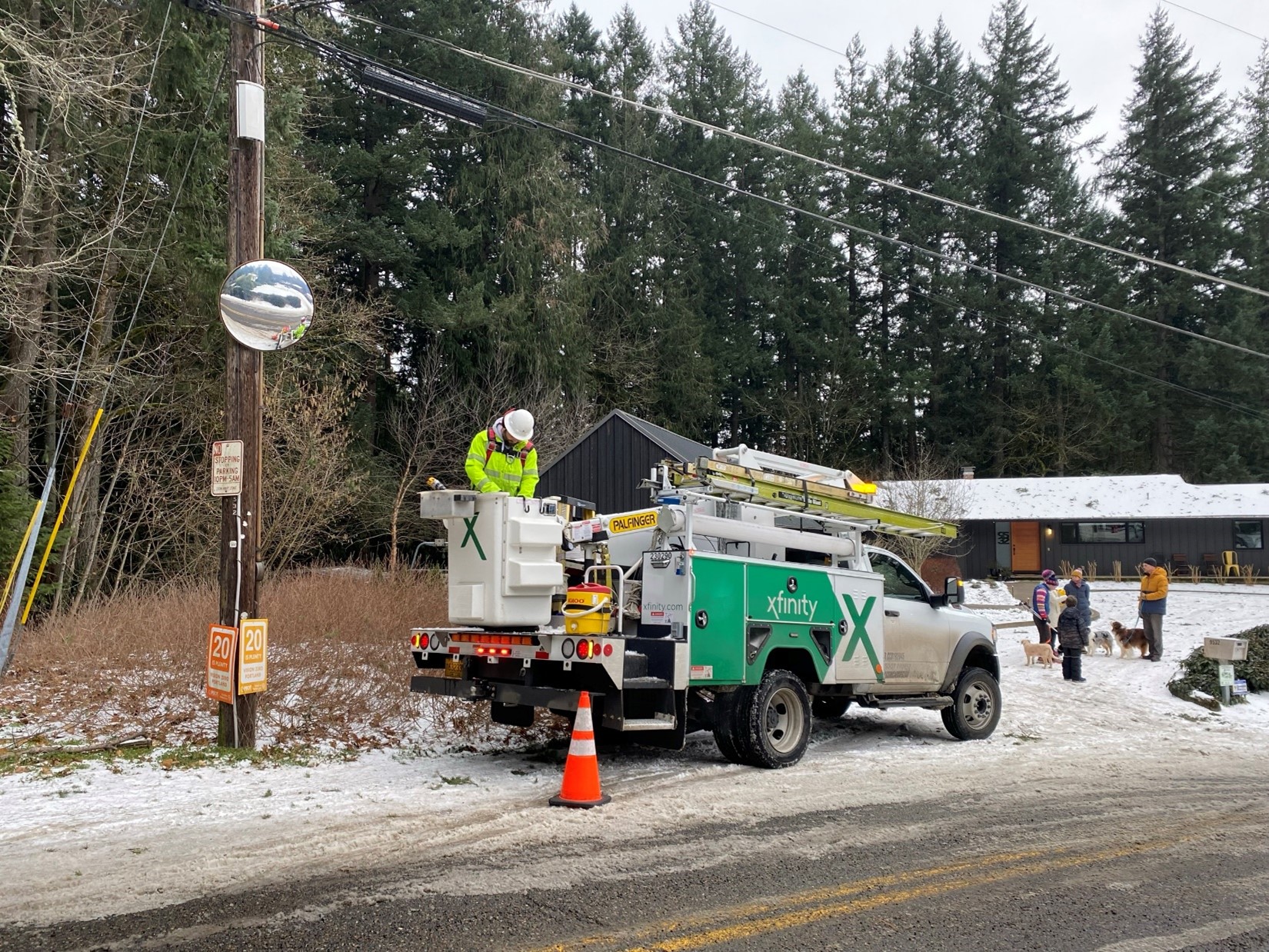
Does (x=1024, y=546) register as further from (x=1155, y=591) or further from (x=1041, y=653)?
(x=1041, y=653)

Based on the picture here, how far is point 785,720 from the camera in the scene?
916 cm

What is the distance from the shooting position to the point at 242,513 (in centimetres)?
805

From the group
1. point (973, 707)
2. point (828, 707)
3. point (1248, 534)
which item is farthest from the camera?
point (1248, 534)

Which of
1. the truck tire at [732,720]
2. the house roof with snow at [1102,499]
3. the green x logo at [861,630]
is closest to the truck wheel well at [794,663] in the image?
the truck tire at [732,720]

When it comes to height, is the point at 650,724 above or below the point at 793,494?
below

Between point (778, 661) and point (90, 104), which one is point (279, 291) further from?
point (90, 104)

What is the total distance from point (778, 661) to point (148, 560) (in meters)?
13.2

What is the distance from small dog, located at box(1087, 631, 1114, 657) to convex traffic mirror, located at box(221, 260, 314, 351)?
635 inches

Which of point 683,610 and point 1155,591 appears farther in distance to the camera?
point 1155,591

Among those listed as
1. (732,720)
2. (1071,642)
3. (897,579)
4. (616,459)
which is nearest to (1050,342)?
(616,459)

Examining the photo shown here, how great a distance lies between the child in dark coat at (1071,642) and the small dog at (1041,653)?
110 centimetres

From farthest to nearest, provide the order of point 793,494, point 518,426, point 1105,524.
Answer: point 1105,524, point 793,494, point 518,426

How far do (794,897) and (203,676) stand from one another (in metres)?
7.20

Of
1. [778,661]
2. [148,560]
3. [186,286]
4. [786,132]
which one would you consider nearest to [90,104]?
[186,286]
